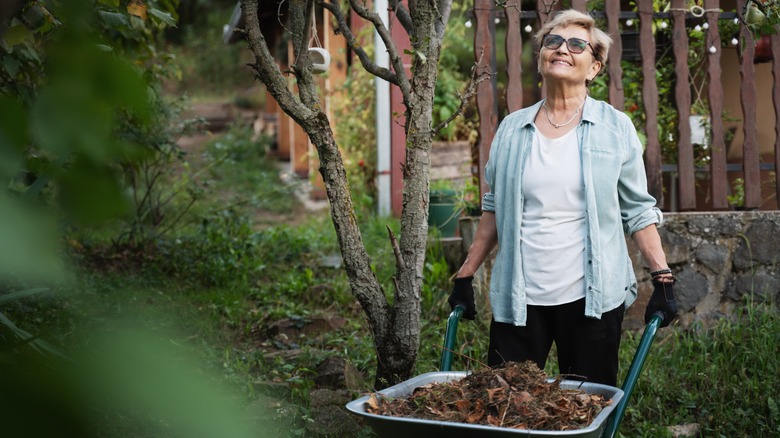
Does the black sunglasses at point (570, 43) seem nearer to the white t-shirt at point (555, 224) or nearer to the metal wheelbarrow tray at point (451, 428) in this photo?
the white t-shirt at point (555, 224)

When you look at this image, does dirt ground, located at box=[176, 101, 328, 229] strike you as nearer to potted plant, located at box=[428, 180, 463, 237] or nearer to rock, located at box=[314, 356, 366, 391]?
potted plant, located at box=[428, 180, 463, 237]

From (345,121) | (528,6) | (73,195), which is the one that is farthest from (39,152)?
(528,6)

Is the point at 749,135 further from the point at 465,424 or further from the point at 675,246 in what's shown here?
the point at 465,424

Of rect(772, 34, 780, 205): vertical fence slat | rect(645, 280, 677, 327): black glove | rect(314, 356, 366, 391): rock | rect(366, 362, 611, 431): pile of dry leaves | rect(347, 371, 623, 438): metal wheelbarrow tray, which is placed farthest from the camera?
rect(772, 34, 780, 205): vertical fence slat

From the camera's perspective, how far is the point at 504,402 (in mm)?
2047

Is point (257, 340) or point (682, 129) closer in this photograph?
point (682, 129)

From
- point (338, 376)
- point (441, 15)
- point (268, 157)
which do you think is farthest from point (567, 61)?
point (268, 157)

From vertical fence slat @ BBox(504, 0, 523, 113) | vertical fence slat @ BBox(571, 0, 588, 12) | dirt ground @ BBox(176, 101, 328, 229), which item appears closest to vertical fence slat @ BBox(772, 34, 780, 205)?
vertical fence slat @ BBox(571, 0, 588, 12)

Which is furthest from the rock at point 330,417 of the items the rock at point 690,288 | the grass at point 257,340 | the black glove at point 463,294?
the rock at point 690,288

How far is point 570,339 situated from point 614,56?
81.6 inches

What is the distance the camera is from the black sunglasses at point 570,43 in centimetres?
269

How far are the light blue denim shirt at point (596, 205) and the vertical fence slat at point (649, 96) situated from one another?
1.69 meters

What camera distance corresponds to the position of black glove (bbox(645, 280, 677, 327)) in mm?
2408

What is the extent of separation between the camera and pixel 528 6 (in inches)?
393
